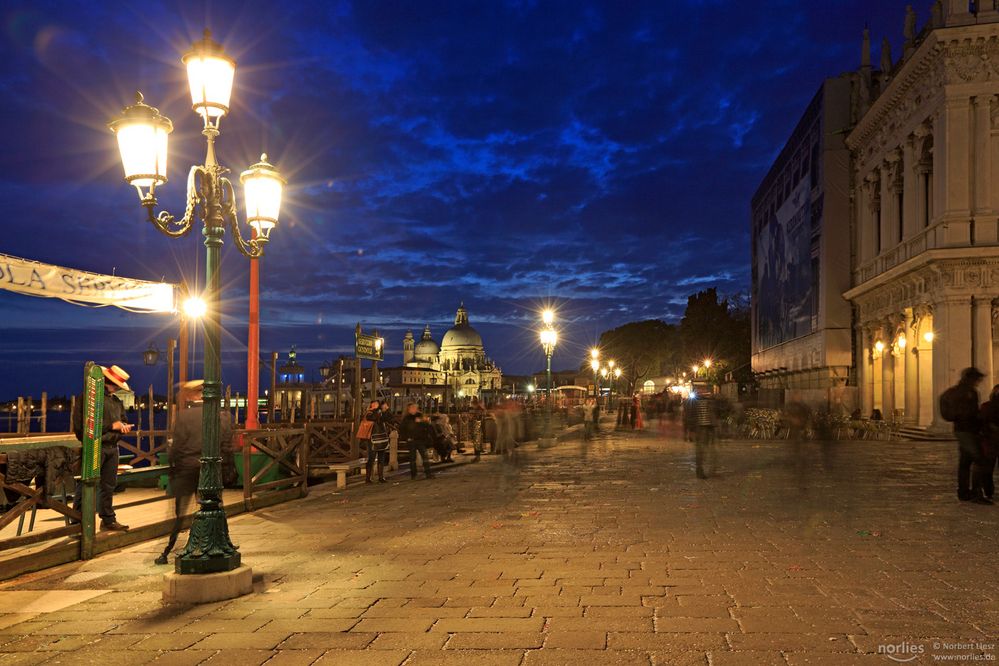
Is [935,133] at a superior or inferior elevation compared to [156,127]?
superior

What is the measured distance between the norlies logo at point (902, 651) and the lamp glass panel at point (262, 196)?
6.67m

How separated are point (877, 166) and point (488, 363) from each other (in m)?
125

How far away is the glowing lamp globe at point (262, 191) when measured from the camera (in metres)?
8.51

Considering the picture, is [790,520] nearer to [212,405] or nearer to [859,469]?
[212,405]

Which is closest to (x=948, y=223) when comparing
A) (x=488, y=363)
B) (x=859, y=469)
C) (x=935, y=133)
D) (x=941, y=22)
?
(x=935, y=133)

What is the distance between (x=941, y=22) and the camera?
24031 mm

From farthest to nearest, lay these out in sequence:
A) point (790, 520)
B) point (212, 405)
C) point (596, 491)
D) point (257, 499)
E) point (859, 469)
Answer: point (859, 469), point (596, 491), point (257, 499), point (790, 520), point (212, 405)

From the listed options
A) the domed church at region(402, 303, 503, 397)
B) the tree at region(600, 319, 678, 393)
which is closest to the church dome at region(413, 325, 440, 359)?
the domed church at region(402, 303, 503, 397)

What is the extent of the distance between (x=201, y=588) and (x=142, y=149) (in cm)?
348

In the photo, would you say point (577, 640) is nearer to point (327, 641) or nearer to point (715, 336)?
point (327, 641)

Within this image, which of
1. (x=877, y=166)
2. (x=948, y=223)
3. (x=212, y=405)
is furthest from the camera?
(x=877, y=166)

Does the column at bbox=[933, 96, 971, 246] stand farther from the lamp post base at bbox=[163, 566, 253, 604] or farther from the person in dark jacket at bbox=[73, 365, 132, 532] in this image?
the lamp post base at bbox=[163, 566, 253, 604]

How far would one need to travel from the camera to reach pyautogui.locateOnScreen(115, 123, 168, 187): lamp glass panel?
667 centimetres

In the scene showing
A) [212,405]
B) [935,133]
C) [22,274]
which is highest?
[935,133]
